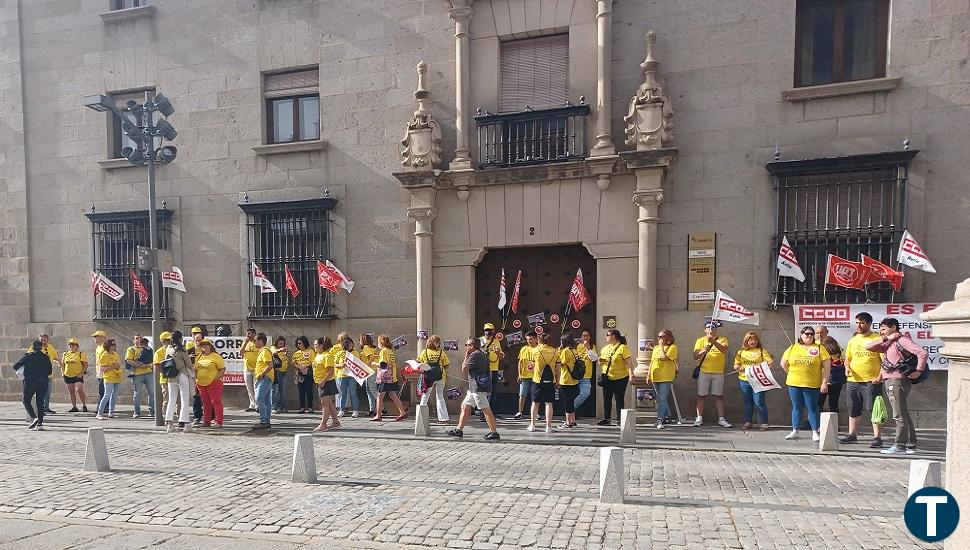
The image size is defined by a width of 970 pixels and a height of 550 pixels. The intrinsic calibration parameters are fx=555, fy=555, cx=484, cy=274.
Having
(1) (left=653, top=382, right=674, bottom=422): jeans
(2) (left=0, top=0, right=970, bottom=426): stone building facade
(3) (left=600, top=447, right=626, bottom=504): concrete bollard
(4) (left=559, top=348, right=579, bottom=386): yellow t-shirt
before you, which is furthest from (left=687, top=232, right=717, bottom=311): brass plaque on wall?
Answer: (3) (left=600, top=447, right=626, bottom=504): concrete bollard

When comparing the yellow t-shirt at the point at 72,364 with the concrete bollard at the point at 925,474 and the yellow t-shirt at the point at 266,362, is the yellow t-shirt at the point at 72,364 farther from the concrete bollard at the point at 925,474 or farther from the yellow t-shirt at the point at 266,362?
the concrete bollard at the point at 925,474

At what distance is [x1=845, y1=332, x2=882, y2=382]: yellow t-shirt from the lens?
7.96m

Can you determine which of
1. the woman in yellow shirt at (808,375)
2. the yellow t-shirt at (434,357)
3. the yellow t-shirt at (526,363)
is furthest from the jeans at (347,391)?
the woman in yellow shirt at (808,375)

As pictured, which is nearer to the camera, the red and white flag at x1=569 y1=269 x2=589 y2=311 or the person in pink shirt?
the person in pink shirt

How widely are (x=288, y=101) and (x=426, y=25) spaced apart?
375cm

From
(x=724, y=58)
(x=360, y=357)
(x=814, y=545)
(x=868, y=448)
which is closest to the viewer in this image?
(x=814, y=545)

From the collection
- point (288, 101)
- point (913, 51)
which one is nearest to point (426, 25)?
point (288, 101)

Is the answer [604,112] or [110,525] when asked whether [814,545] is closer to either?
[110,525]

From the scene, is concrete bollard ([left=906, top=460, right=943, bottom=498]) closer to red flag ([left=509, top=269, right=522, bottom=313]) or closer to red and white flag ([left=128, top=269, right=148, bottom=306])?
red flag ([left=509, top=269, right=522, bottom=313])

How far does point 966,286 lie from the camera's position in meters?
2.79

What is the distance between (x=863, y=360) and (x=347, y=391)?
8972 millimetres

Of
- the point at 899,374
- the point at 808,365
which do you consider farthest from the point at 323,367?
the point at 899,374

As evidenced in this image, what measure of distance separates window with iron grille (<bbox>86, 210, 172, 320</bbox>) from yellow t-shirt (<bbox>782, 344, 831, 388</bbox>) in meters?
13.8

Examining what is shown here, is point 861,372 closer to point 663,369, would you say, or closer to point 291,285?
point 663,369
